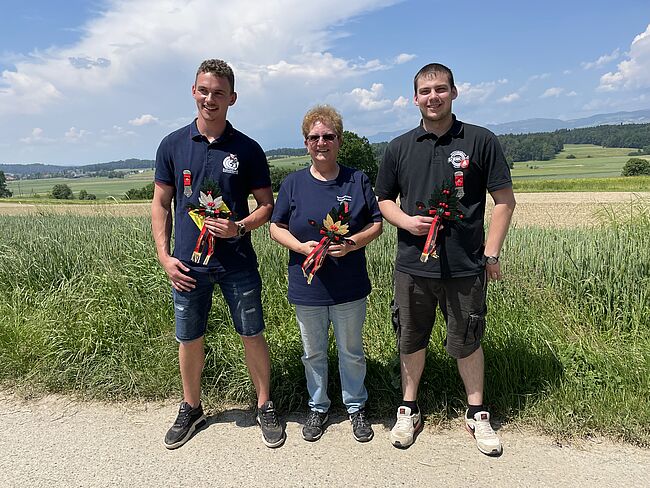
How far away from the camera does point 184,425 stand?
9.84ft

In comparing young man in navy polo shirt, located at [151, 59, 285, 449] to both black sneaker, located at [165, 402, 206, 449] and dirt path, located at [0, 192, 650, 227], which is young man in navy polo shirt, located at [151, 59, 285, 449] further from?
dirt path, located at [0, 192, 650, 227]

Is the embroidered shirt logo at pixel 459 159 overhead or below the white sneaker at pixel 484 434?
overhead

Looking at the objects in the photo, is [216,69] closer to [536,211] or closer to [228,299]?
[228,299]

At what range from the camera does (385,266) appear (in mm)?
4879

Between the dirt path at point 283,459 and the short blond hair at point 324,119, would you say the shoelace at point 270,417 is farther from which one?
the short blond hair at point 324,119

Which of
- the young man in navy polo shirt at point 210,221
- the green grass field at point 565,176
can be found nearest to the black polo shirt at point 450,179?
the green grass field at point 565,176

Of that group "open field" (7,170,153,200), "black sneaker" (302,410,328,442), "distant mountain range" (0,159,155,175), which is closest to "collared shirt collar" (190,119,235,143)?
"black sneaker" (302,410,328,442)

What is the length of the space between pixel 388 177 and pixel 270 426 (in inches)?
68.4

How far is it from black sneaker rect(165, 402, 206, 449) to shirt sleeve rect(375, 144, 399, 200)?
1.87 metres

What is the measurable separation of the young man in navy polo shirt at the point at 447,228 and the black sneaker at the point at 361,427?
0.53 ft

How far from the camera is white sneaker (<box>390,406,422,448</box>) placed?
112 inches

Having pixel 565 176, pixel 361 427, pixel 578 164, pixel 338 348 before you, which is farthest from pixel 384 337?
pixel 578 164

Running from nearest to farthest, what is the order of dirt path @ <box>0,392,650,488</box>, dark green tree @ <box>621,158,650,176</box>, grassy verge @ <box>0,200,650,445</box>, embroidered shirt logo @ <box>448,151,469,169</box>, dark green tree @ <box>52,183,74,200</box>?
dirt path @ <box>0,392,650,488</box>, embroidered shirt logo @ <box>448,151,469,169</box>, grassy verge @ <box>0,200,650,445</box>, dark green tree @ <box>621,158,650,176</box>, dark green tree @ <box>52,183,74,200</box>

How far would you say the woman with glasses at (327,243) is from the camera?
276 centimetres
